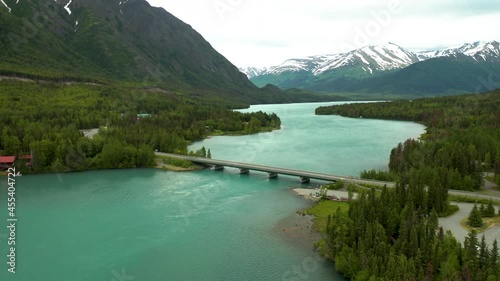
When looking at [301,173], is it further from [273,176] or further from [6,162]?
[6,162]

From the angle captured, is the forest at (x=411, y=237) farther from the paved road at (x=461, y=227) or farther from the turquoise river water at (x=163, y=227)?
the turquoise river water at (x=163, y=227)

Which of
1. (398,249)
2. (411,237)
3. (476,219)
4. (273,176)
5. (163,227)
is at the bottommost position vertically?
(163,227)

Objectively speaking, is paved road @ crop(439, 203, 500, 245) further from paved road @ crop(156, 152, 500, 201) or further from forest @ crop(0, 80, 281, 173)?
forest @ crop(0, 80, 281, 173)

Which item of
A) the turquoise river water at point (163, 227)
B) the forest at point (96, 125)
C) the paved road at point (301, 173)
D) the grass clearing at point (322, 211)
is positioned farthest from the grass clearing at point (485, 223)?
the forest at point (96, 125)

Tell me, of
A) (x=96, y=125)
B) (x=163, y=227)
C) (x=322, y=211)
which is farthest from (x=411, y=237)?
(x=96, y=125)

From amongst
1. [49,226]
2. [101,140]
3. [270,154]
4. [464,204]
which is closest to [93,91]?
[101,140]

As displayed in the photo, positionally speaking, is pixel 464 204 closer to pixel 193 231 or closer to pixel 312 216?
pixel 312 216

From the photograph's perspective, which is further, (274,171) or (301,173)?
(274,171)
